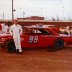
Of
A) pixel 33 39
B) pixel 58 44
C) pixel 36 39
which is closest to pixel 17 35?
pixel 33 39

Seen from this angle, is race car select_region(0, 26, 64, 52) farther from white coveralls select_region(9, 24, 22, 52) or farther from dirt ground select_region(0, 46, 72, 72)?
white coveralls select_region(9, 24, 22, 52)

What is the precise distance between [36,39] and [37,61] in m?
3.42

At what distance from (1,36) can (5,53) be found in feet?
3.12

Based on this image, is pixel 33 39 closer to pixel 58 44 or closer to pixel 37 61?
pixel 58 44

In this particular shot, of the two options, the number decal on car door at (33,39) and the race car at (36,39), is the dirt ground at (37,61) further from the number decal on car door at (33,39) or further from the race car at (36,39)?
the number decal on car door at (33,39)

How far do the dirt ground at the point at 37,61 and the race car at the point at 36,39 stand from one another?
1.14 ft

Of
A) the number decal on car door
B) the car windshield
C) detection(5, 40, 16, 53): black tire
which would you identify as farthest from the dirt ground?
the car windshield

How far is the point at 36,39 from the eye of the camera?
16.7 meters

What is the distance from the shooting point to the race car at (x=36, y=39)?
1608 centimetres

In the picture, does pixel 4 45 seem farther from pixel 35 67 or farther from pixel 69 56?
pixel 35 67

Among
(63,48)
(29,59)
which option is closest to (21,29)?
(29,59)

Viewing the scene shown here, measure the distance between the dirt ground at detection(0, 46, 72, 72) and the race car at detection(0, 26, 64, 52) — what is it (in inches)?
13.7

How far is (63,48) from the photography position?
1773 cm

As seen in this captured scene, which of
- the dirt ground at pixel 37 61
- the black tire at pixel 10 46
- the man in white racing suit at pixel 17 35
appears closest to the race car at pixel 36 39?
the black tire at pixel 10 46
